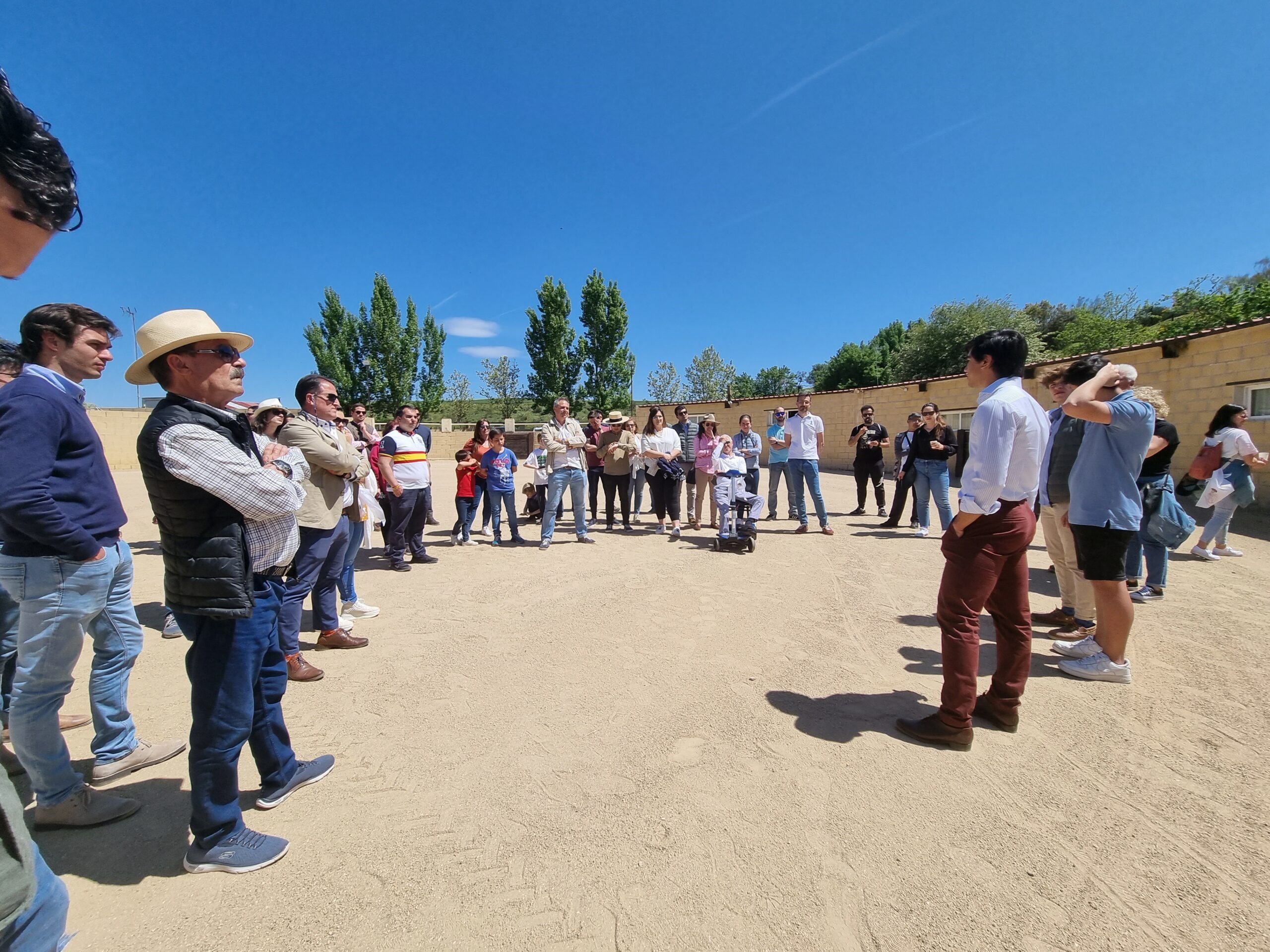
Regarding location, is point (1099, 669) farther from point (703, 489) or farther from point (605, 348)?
point (605, 348)

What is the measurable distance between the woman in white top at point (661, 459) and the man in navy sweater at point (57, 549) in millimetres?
6152

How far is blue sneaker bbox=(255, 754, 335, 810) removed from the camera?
90.0 inches

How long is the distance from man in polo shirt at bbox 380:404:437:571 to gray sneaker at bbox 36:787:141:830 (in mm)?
3935

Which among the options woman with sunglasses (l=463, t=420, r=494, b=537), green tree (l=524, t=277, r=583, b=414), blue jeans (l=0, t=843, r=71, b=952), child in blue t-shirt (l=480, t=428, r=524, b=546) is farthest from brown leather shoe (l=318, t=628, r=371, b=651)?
green tree (l=524, t=277, r=583, b=414)

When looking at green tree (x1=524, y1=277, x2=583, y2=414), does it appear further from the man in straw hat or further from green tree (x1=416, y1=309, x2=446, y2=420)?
the man in straw hat

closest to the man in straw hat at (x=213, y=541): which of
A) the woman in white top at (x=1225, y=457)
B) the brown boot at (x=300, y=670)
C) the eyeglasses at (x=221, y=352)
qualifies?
the eyeglasses at (x=221, y=352)

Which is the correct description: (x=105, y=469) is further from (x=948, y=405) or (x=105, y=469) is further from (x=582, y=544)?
(x=948, y=405)

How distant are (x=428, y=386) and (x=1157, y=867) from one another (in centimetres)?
4252

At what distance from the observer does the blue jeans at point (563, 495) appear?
731 centimetres

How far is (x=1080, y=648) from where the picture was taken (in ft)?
11.8

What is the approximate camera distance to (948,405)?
56.0ft

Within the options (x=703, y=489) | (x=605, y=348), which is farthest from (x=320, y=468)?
(x=605, y=348)

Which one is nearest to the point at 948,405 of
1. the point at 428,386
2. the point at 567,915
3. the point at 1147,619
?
the point at 1147,619

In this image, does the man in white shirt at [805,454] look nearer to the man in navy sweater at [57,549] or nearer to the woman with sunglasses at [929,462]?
the woman with sunglasses at [929,462]
